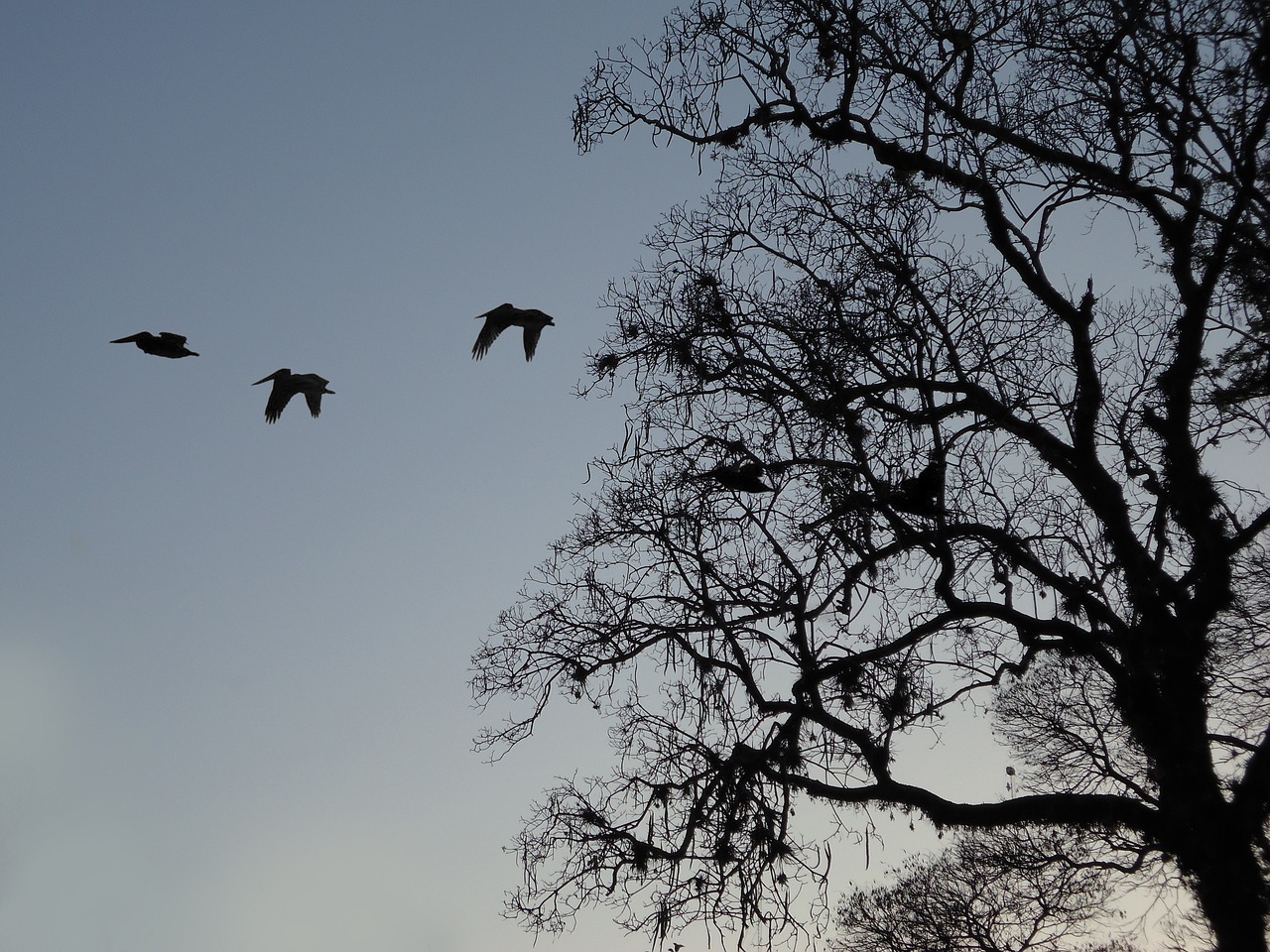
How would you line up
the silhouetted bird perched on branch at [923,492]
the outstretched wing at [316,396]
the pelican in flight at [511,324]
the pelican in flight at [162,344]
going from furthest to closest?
1. the outstretched wing at [316,396]
2. the pelican in flight at [511,324]
3. the pelican in flight at [162,344]
4. the silhouetted bird perched on branch at [923,492]

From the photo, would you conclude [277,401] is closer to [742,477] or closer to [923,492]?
[742,477]

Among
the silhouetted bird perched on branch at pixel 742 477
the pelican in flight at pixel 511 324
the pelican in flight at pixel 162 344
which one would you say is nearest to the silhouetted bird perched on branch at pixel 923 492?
the silhouetted bird perched on branch at pixel 742 477

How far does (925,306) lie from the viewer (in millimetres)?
8273

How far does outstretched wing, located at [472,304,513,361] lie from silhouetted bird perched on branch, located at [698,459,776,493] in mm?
3097

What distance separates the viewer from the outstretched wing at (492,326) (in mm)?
10078

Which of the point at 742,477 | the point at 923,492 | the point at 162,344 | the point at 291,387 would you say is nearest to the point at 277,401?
the point at 291,387

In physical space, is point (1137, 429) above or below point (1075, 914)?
above

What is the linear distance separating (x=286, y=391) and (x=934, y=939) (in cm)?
963

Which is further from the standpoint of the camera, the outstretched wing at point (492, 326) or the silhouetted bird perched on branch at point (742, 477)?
the outstretched wing at point (492, 326)

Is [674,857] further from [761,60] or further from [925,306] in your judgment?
[761,60]

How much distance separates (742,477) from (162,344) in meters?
4.67

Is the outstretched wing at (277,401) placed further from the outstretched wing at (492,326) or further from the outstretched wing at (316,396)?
the outstretched wing at (492,326)

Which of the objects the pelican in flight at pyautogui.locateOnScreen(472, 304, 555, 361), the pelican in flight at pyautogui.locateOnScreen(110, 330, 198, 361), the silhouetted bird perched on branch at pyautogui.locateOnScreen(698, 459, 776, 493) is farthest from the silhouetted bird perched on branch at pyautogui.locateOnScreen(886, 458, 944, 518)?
the pelican in flight at pyautogui.locateOnScreen(110, 330, 198, 361)

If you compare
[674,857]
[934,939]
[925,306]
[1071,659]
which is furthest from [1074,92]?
[934,939]
